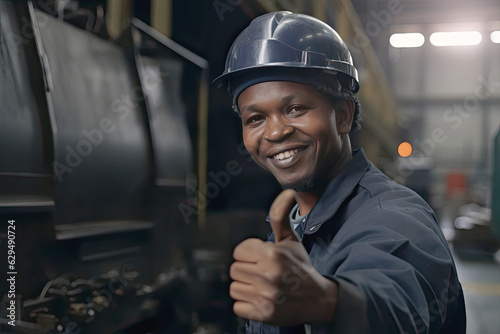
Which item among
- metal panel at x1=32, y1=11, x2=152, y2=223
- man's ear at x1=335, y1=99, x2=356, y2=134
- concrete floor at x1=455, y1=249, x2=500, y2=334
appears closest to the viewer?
man's ear at x1=335, y1=99, x2=356, y2=134

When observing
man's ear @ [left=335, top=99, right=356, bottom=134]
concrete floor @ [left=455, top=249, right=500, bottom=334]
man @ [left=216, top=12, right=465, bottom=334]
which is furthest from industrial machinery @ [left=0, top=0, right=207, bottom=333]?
concrete floor @ [left=455, top=249, right=500, bottom=334]

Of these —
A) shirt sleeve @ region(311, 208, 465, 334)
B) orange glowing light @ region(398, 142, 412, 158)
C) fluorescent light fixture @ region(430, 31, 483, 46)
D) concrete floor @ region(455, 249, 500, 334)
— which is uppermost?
fluorescent light fixture @ region(430, 31, 483, 46)

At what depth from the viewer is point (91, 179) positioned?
1.63m

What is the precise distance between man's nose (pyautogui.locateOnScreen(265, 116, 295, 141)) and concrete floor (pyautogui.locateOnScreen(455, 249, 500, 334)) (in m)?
2.88

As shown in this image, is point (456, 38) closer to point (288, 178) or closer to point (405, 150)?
point (288, 178)

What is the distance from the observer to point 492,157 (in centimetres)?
429

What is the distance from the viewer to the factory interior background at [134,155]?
1.38m

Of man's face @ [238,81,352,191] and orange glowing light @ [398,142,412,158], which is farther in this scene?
orange glowing light @ [398,142,412,158]

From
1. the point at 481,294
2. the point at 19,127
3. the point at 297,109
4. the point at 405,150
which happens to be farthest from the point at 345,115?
the point at 405,150

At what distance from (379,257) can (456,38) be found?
5.10 ft

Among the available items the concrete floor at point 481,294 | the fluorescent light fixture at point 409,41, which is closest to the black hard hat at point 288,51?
the fluorescent light fixture at point 409,41

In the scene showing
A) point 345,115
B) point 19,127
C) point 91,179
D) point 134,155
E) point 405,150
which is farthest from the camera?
point 405,150

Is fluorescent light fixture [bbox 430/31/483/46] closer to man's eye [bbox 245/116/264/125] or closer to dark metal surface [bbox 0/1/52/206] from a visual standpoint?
man's eye [bbox 245/116/264/125]

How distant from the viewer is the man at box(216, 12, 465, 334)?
605 millimetres
